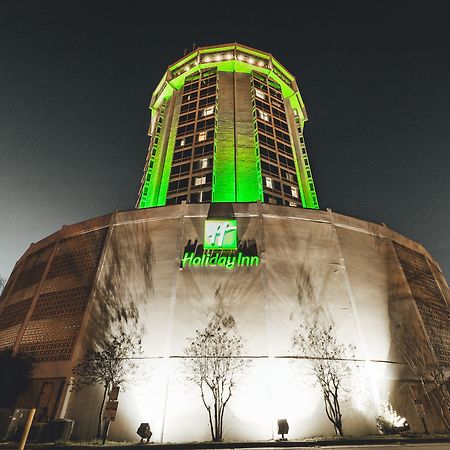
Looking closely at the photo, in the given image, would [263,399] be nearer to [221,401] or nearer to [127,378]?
[221,401]

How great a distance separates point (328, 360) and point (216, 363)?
295 inches

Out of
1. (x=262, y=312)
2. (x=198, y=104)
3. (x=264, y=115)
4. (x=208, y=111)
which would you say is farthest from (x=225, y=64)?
(x=262, y=312)

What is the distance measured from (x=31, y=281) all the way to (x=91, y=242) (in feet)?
23.6

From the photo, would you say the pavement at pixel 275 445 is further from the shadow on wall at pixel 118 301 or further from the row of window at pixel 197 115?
the row of window at pixel 197 115

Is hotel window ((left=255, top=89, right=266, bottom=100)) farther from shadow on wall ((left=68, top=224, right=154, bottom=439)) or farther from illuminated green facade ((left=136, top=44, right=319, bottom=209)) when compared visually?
shadow on wall ((left=68, top=224, right=154, bottom=439))

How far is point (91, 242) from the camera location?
27891 millimetres

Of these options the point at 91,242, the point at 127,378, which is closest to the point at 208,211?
the point at 91,242

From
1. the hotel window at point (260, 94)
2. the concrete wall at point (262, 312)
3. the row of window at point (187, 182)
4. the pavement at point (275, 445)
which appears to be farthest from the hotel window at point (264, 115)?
the pavement at point (275, 445)

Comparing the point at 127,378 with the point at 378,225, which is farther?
the point at 378,225

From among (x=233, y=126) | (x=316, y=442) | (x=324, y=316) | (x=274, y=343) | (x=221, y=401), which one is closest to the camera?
(x=316, y=442)

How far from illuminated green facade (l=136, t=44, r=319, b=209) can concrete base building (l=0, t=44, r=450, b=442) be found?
8354 mm

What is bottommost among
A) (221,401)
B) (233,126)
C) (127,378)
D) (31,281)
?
(221,401)

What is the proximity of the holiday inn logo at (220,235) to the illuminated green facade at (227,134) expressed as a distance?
317 inches

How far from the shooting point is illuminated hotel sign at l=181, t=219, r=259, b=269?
2409 cm
